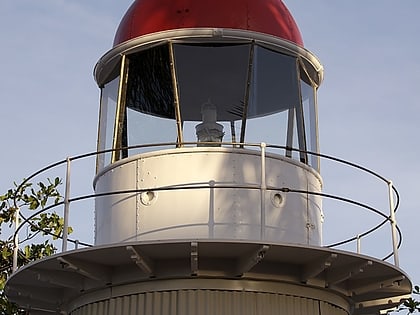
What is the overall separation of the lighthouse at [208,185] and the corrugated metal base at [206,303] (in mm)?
16

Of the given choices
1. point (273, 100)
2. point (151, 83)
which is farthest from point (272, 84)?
point (151, 83)

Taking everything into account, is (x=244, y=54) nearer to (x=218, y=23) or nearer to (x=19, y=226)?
(x=218, y=23)

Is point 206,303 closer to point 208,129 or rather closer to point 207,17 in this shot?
point 208,129

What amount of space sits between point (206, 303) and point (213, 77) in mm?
3327

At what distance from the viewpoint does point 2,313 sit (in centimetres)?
1567

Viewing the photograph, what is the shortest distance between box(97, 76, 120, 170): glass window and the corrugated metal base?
2.33 meters

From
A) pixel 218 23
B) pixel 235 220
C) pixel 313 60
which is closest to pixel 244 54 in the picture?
pixel 218 23

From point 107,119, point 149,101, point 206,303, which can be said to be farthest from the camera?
point 107,119

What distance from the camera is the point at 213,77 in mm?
12180

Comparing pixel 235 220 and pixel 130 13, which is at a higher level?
pixel 130 13

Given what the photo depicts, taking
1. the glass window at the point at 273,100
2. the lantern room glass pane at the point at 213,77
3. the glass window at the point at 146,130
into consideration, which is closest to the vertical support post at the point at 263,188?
the glass window at the point at 273,100

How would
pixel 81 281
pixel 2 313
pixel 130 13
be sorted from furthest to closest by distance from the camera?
1. pixel 2 313
2. pixel 130 13
3. pixel 81 281

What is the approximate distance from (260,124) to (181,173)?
146 cm

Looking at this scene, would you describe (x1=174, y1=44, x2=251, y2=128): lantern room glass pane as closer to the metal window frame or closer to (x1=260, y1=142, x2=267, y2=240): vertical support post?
the metal window frame
